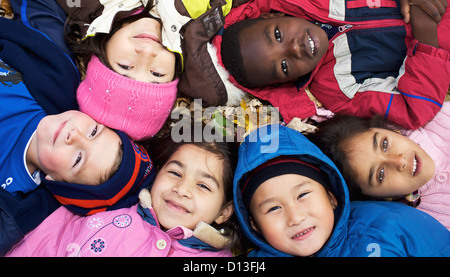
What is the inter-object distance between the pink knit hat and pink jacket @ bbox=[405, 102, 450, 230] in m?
1.46

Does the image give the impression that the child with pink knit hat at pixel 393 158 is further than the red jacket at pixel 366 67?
No

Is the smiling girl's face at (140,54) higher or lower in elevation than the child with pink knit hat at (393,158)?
higher

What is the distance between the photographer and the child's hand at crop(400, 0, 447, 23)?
1.90m

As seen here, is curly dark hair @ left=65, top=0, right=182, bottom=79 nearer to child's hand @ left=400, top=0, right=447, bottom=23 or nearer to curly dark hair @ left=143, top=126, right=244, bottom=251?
curly dark hair @ left=143, top=126, right=244, bottom=251

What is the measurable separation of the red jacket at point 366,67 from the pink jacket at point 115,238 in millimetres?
876

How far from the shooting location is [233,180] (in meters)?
1.76

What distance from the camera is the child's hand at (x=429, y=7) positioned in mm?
1901

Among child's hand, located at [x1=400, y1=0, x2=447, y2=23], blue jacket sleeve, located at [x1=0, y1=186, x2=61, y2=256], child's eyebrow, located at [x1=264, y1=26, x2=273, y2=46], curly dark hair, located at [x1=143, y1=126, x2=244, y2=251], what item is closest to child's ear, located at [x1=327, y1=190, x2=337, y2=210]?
curly dark hair, located at [x1=143, y1=126, x2=244, y2=251]

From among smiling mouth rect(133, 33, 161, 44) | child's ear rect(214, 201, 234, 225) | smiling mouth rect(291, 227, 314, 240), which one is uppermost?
smiling mouth rect(133, 33, 161, 44)

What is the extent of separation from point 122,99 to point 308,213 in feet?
3.44

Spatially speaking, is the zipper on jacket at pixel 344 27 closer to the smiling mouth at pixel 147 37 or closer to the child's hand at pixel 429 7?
the child's hand at pixel 429 7

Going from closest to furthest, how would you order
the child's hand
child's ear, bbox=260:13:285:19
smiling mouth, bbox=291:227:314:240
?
smiling mouth, bbox=291:227:314:240 < the child's hand < child's ear, bbox=260:13:285:19

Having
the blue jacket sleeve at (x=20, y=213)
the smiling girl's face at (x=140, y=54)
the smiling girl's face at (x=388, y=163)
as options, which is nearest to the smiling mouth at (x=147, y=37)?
the smiling girl's face at (x=140, y=54)

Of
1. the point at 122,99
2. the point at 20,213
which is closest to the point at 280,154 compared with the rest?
the point at 122,99
